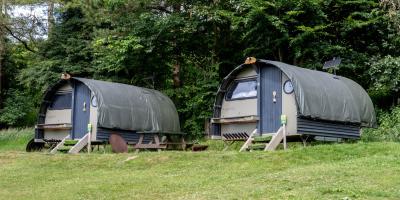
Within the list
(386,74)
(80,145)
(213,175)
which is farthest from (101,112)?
(386,74)

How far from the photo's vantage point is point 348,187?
9.94 meters

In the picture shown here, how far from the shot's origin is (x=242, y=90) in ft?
61.1

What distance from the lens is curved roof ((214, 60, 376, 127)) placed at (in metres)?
16.5

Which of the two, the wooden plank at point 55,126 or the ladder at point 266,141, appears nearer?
the ladder at point 266,141

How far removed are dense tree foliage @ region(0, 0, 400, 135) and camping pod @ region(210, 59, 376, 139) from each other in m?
4.55

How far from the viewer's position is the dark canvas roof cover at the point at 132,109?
65.6 feet

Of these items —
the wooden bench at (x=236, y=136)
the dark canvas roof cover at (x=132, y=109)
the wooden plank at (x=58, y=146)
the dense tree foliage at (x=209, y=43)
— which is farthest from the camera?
the dense tree foliage at (x=209, y=43)

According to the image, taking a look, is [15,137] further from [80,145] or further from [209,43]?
[80,145]

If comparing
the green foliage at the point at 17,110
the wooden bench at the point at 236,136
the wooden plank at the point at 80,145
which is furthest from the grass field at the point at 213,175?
the green foliage at the point at 17,110

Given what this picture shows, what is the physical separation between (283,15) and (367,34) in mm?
4000

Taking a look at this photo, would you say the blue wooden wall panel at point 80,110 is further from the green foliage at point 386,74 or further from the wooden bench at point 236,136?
the green foliage at point 386,74

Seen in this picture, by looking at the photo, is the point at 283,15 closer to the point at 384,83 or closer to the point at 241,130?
the point at 384,83

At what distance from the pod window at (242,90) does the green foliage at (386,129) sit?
4700 millimetres

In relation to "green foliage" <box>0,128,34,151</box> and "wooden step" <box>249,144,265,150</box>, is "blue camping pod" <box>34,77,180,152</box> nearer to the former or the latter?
"wooden step" <box>249,144,265,150</box>
